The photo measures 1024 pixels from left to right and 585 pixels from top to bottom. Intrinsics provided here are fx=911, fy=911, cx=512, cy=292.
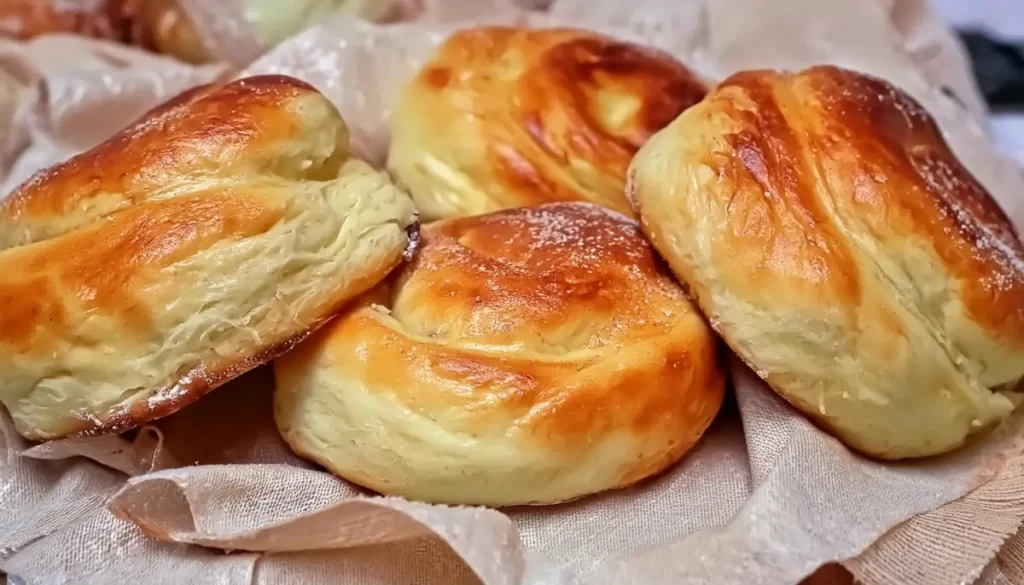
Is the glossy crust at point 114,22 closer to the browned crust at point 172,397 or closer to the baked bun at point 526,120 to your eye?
the baked bun at point 526,120

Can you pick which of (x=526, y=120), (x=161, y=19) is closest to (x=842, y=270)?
(x=526, y=120)

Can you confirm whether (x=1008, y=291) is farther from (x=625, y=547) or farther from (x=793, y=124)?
(x=625, y=547)

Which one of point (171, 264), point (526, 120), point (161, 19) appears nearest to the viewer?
point (171, 264)

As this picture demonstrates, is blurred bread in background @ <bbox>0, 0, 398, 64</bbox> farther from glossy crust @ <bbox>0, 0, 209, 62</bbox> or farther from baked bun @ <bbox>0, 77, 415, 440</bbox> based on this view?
baked bun @ <bbox>0, 77, 415, 440</bbox>

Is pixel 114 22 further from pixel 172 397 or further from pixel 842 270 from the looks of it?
pixel 842 270

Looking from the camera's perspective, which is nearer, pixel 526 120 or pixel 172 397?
pixel 172 397
